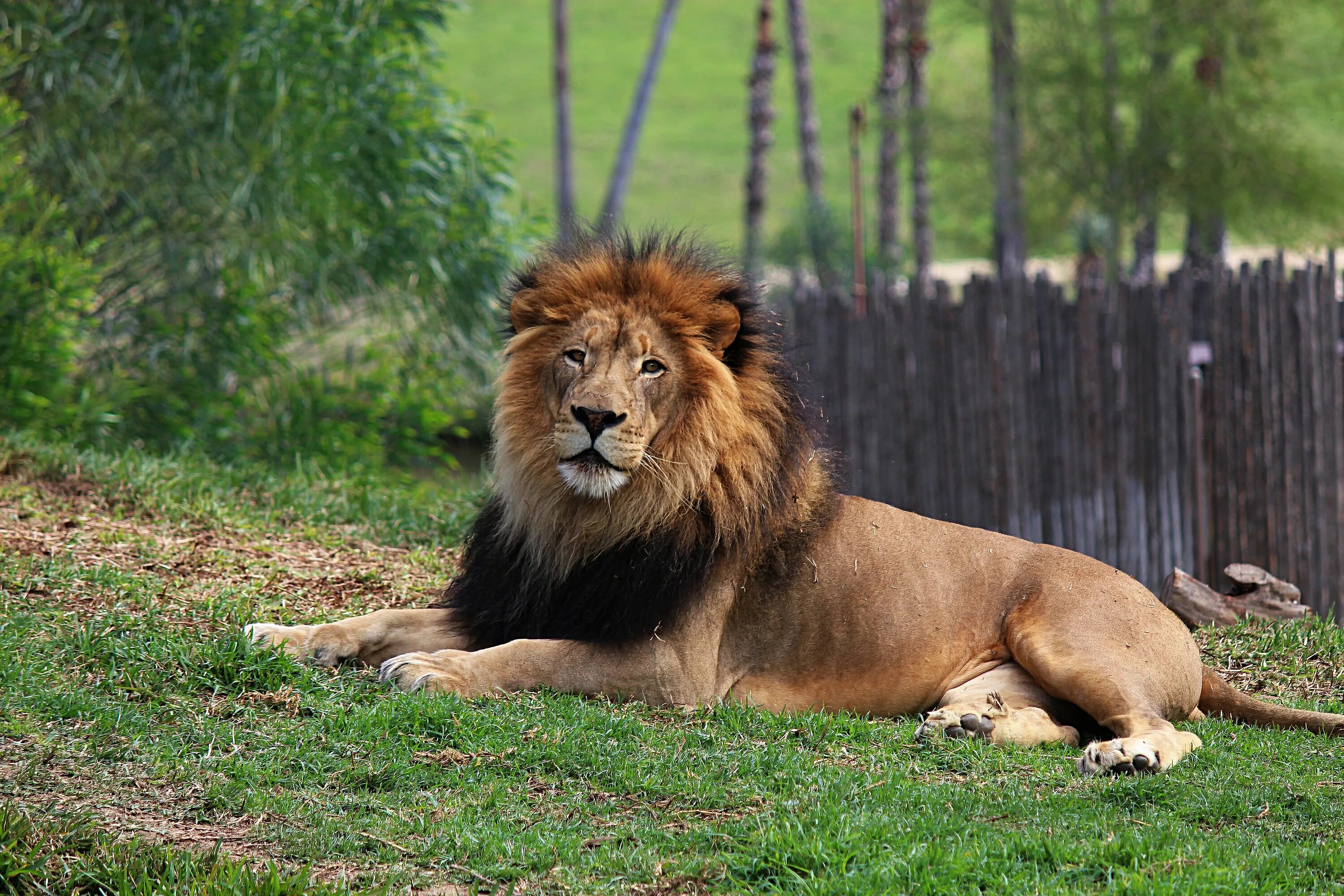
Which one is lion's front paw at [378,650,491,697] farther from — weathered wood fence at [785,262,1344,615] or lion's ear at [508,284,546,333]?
weathered wood fence at [785,262,1344,615]

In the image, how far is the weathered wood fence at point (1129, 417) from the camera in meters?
7.85

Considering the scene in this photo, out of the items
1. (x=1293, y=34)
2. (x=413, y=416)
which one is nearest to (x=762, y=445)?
(x=413, y=416)

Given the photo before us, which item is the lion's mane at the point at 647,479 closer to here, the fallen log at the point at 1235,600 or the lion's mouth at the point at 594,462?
the lion's mouth at the point at 594,462

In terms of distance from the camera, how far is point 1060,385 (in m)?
8.64

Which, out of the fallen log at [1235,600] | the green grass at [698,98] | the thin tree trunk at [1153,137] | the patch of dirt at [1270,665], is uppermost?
the green grass at [698,98]

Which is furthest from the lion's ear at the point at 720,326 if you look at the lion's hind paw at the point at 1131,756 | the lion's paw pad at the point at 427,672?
the lion's hind paw at the point at 1131,756

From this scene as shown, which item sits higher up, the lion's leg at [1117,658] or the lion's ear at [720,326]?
the lion's ear at [720,326]

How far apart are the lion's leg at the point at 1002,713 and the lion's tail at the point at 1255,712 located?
2.16 ft

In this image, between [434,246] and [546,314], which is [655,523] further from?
[434,246]

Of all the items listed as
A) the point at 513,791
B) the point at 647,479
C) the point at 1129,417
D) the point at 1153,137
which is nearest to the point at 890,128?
the point at 1153,137

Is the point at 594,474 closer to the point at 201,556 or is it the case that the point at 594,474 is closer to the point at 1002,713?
the point at 1002,713

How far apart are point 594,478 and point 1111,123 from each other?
18736 millimetres

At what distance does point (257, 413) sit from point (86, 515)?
449 cm

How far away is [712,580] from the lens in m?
4.75
